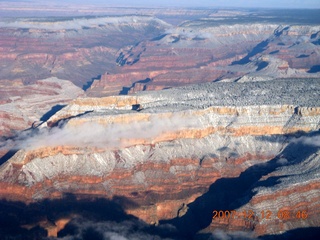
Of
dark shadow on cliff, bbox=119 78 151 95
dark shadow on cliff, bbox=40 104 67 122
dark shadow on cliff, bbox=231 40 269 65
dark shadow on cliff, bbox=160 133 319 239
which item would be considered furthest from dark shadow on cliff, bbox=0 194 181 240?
dark shadow on cliff, bbox=231 40 269 65

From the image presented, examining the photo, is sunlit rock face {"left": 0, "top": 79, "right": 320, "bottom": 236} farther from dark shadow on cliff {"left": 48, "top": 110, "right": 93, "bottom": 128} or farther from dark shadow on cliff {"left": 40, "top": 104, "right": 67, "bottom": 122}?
dark shadow on cliff {"left": 40, "top": 104, "right": 67, "bottom": 122}

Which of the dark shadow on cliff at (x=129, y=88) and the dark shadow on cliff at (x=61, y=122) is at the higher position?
the dark shadow on cliff at (x=61, y=122)

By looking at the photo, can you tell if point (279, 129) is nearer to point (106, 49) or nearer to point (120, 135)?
point (120, 135)

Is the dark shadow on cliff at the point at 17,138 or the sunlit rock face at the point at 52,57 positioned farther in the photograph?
the sunlit rock face at the point at 52,57

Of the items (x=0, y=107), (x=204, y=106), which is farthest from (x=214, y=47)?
(x=204, y=106)

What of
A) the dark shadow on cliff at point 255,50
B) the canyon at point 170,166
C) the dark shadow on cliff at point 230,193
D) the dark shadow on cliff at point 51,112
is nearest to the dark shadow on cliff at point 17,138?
the canyon at point 170,166

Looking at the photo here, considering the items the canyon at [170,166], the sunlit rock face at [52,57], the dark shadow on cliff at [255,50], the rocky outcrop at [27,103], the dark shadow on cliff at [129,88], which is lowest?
the sunlit rock face at [52,57]

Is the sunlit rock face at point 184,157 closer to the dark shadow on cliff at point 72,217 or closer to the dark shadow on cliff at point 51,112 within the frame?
the dark shadow on cliff at point 72,217
